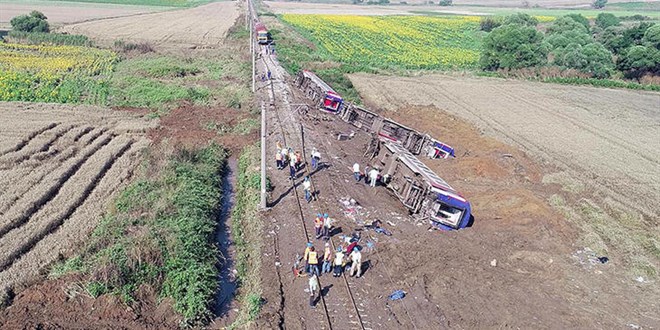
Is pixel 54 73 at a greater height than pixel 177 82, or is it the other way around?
pixel 54 73

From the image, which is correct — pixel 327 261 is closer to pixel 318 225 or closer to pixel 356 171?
pixel 318 225

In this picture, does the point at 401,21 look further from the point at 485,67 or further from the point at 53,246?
the point at 53,246

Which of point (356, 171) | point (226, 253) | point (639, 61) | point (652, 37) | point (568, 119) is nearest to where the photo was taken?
point (226, 253)

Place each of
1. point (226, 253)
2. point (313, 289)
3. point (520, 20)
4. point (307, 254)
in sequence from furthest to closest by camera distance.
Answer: point (520, 20)
point (226, 253)
point (307, 254)
point (313, 289)

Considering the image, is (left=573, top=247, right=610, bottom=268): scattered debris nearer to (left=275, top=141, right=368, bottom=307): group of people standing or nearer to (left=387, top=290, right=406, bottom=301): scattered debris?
(left=387, top=290, right=406, bottom=301): scattered debris

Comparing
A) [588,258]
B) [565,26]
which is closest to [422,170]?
[588,258]

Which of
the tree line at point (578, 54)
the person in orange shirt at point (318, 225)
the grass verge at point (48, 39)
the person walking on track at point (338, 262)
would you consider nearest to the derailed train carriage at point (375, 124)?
the person in orange shirt at point (318, 225)

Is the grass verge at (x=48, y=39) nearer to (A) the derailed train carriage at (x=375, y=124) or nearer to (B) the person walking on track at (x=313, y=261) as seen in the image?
(A) the derailed train carriage at (x=375, y=124)
